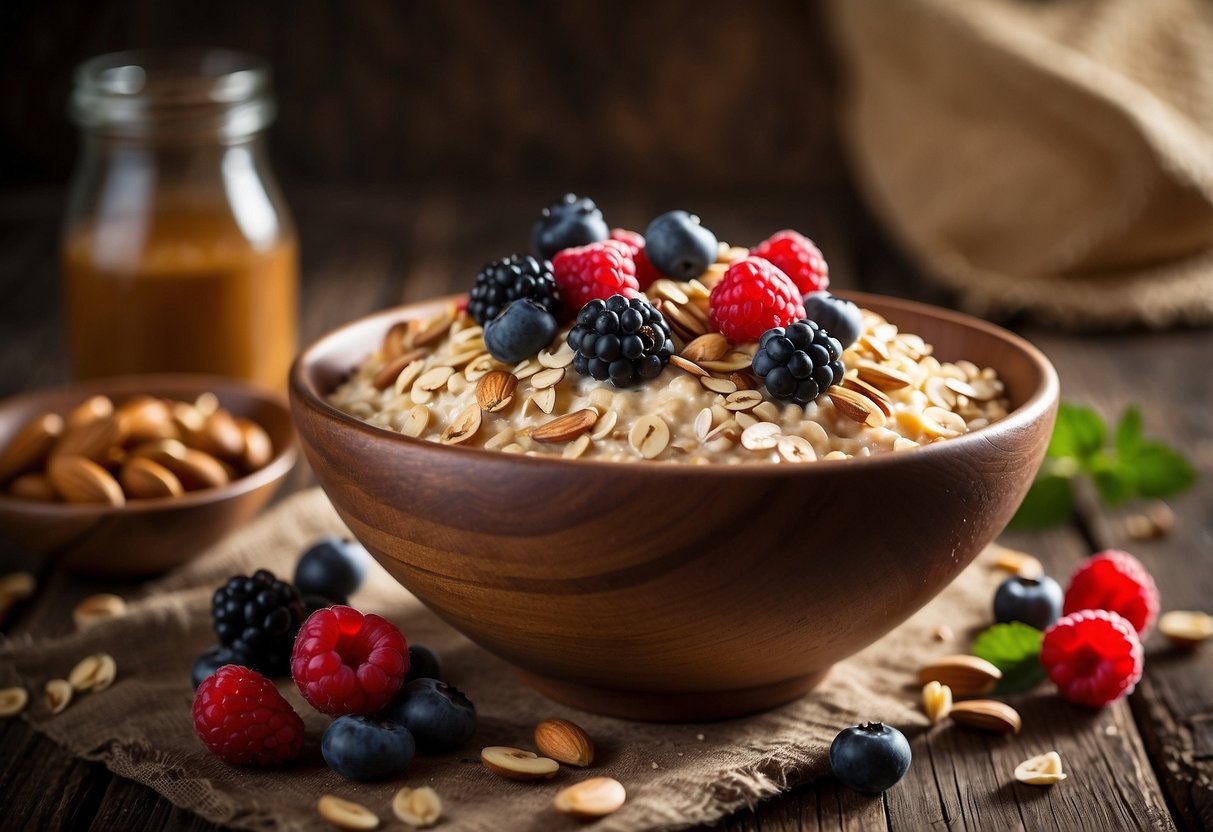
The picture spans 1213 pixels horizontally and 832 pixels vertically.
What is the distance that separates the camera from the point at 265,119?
222 cm

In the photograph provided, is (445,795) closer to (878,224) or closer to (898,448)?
(898,448)

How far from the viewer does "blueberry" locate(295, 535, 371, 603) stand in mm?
1461

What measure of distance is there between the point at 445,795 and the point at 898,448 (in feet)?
1.54

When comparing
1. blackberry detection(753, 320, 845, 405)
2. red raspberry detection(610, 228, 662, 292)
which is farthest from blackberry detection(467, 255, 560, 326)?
blackberry detection(753, 320, 845, 405)

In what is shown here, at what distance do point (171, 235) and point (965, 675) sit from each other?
145 centimetres

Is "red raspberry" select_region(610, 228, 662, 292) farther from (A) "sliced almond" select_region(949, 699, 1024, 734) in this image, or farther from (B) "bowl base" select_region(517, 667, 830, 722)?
(A) "sliced almond" select_region(949, 699, 1024, 734)

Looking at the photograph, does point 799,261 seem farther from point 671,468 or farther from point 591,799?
point 591,799

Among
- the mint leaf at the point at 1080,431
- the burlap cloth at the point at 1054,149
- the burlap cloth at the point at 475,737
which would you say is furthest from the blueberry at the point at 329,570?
the burlap cloth at the point at 1054,149

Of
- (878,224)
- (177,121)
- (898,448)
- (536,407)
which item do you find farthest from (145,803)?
(878,224)

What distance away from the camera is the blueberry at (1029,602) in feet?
4.63

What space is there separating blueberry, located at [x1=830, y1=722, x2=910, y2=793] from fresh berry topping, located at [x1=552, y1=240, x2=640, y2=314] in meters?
0.43

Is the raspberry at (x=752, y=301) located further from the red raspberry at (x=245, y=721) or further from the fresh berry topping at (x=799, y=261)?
the red raspberry at (x=245, y=721)

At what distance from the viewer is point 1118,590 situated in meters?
1.42

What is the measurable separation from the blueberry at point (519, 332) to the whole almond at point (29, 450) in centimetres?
75
